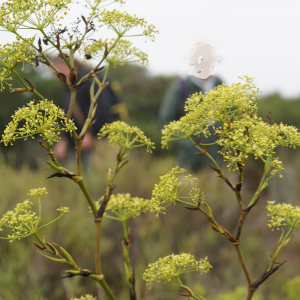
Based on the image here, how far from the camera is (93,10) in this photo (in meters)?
0.81

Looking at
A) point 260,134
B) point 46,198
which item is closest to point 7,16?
point 260,134

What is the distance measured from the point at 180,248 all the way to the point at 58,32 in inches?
128

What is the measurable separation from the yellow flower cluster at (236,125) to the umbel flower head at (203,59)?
104mm

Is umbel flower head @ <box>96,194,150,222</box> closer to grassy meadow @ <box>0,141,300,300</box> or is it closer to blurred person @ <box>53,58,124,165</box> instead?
grassy meadow @ <box>0,141,300,300</box>

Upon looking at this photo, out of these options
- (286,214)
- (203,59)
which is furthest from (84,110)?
(286,214)

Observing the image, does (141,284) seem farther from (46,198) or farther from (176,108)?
(176,108)

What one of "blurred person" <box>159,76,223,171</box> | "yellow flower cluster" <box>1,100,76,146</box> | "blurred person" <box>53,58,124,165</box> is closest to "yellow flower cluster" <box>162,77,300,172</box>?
"yellow flower cluster" <box>1,100,76,146</box>

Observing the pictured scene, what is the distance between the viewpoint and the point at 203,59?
844 millimetres

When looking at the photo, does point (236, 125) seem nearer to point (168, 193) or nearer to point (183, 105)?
point (168, 193)

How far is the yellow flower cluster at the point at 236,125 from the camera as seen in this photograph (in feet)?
2.28

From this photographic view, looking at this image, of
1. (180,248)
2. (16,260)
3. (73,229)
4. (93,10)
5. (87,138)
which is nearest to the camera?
(93,10)

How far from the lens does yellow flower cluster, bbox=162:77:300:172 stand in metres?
0.70

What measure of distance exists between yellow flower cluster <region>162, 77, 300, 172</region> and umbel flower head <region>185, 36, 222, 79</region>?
0.10m

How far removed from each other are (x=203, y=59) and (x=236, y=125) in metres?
0.24
